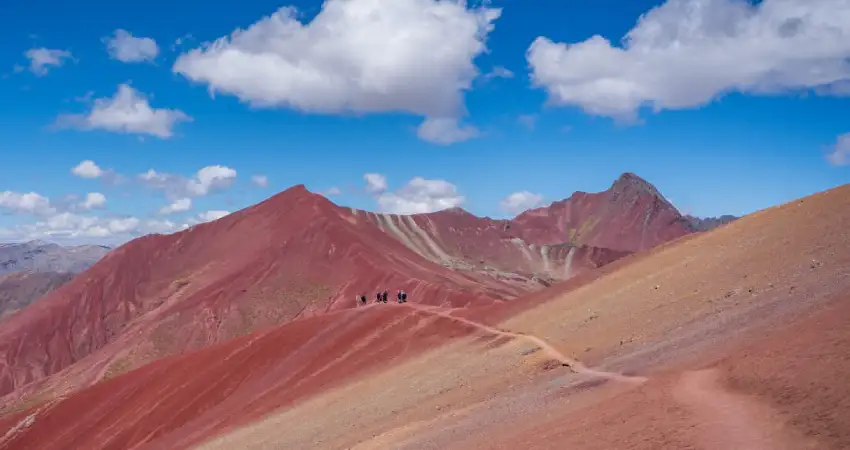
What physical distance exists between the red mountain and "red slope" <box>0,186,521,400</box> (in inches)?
8.0

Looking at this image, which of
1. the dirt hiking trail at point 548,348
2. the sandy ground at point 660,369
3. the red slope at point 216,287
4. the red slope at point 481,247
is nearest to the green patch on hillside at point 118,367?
the red slope at point 216,287

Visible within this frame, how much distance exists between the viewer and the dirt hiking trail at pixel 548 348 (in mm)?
20047

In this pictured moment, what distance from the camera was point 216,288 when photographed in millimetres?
94812

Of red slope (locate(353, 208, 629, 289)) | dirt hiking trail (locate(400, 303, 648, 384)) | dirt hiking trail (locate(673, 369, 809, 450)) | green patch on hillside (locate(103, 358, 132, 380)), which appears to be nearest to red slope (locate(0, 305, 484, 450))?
dirt hiking trail (locate(400, 303, 648, 384))

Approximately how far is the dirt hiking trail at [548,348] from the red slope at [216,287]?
107ft

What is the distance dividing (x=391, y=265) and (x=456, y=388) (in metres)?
69.4

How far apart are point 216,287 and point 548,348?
74666 mm

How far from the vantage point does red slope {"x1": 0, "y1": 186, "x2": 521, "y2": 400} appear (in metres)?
86.4

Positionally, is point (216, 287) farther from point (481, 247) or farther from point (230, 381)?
point (481, 247)

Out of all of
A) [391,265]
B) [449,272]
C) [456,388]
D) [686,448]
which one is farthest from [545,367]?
[449,272]

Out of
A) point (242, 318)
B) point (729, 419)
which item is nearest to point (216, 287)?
point (242, 318)

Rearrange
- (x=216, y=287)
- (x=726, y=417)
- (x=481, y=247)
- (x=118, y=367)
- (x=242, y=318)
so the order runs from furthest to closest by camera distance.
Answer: (x=481, y=247) < (x=216, y=287) < (x=242, y=318) < (x=118, y=367) < (x=726, y=417)

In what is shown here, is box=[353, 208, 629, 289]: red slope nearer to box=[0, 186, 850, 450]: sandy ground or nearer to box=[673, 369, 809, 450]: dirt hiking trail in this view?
box=[0, 186, 850, 450]: sandy ground

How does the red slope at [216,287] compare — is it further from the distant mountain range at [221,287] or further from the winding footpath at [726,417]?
the winding footpath at [726,417]
